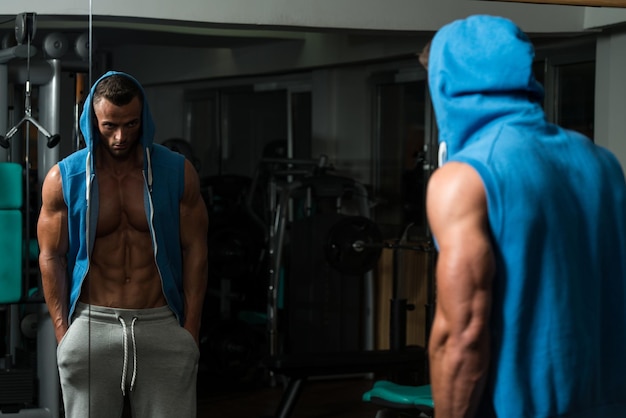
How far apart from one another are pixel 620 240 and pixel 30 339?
1.62 m

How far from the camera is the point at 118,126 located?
2236 mm

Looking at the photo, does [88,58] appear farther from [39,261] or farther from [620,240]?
[620,240]

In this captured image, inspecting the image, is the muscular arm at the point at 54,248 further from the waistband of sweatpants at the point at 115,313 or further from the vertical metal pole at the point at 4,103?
the vertical metal pole at the point at 4,103

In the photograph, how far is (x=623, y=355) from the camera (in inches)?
68.9

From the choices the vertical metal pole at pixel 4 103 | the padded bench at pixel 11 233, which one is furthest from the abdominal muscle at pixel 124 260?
the vertical metal pole at pixel 4 103

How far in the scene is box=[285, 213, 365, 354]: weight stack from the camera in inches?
114

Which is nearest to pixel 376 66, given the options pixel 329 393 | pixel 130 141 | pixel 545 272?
pixel 130 141

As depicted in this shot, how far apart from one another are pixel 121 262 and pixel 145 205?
0.16 m

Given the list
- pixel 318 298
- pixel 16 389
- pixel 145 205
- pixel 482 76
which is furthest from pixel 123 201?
pixel 318 298

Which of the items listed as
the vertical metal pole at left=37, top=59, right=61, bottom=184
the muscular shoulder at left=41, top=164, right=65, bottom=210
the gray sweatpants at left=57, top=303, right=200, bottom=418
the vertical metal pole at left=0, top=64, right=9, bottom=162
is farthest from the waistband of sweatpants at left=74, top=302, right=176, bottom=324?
the vertical metal pole at left=0, top=64, right=9, bottom=162

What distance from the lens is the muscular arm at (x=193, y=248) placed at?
7.57ft

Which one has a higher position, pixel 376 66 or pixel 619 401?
pixel 376 66

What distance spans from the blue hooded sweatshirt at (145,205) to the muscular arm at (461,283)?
0.93 m

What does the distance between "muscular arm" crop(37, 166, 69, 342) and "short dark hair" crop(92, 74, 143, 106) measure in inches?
9.2
